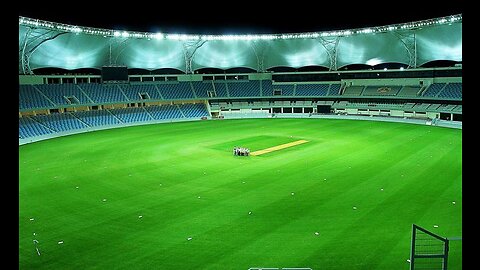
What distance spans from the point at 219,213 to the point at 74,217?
292 inches

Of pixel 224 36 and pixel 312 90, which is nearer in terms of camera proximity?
pixel 224 36

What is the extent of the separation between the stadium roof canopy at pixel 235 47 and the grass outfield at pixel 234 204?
24.4 meters

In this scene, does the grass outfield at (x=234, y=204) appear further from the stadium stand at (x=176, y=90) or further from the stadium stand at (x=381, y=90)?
the stadium stand at (x=176, y=90)

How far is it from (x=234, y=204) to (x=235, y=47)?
6112cm

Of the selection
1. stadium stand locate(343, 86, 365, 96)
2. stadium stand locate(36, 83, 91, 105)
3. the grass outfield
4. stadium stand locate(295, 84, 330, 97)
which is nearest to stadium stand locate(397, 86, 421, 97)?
stadium stand locate(343, 86, 365, 96)

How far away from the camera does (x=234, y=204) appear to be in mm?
21859

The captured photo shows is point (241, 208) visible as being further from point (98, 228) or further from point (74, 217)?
point (74, 217)

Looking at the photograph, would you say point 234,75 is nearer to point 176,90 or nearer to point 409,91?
point 176,90

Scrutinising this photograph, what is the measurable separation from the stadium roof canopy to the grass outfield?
80.2 feet

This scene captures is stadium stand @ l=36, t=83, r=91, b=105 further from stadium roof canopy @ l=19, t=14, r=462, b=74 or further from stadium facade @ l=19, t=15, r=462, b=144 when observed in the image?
stadium roof canopy @ l=19, t=14, r=462, b=74

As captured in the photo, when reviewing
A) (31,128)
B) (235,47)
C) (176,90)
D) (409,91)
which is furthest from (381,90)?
(31,128)

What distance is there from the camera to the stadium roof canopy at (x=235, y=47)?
58938 millimetres
